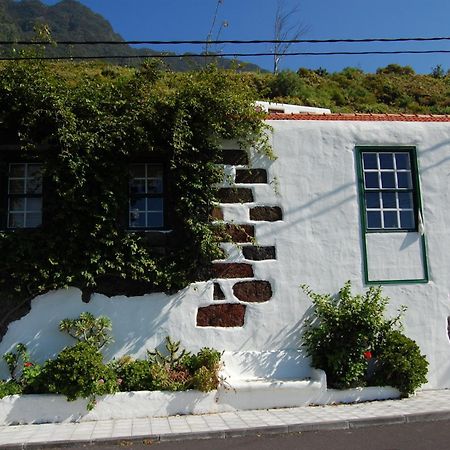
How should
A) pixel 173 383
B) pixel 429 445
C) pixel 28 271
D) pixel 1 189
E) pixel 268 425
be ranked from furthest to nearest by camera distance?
1. pixel 1 189
2. pixel 28 271
3. pixel 173 383
4. pixel 268 425
5. pixel 429 445

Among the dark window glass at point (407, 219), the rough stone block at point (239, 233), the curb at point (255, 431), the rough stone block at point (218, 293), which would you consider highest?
the dark window glass at point (407, 219)

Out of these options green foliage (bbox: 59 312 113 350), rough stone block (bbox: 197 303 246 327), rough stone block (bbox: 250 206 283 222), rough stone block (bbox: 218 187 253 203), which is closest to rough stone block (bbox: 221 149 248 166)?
rough stone block (bbox: 218 187 253 203)

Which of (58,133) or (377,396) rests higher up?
(58,133)

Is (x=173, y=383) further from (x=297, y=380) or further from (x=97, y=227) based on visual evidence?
(x=97, y=227)

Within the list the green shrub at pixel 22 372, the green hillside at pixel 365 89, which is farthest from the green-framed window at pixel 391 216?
the green hillside at pixel 365 89

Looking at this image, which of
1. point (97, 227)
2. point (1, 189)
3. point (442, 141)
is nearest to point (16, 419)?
point (97, 227)

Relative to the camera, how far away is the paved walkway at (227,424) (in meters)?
6.69

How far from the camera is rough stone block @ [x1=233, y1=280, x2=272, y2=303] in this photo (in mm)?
8984

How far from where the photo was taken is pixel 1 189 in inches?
354

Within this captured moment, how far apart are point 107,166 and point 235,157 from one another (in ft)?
7.12

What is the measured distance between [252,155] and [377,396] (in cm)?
438

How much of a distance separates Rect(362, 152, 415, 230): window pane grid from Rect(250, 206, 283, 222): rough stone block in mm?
1602

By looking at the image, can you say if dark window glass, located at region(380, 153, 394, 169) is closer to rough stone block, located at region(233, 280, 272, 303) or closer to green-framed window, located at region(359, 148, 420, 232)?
green-framed window, located at region(359, 148, 420, 232)

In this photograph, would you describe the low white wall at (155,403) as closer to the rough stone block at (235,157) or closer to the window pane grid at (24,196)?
the window pane grid at (24,196)
